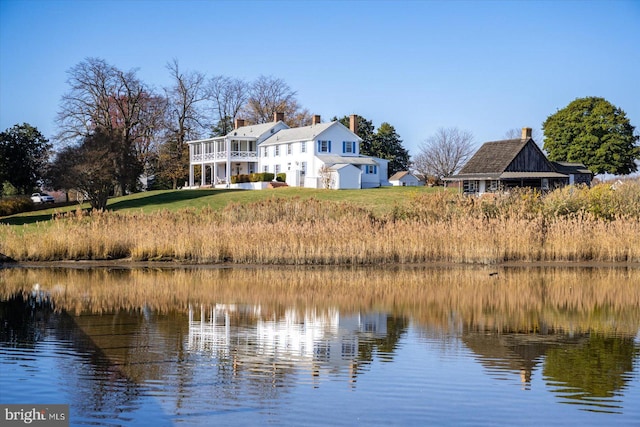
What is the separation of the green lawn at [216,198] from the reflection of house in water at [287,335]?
3686 cm

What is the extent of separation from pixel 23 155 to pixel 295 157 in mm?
26543

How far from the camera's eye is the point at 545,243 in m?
30.7

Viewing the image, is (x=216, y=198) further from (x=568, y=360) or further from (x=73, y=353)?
(x=568, y=360)

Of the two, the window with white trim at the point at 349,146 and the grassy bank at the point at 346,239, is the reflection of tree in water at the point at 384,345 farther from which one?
the window with white trim at the point at 349,146

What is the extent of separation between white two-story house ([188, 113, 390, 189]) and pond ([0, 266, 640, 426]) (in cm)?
4982

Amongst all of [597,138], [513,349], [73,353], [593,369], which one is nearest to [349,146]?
[597,138]

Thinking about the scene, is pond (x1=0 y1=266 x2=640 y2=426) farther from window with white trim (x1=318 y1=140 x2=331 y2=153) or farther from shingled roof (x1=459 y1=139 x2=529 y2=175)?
window with white trim (x1=318 y1=140 x2=331 y2=153)

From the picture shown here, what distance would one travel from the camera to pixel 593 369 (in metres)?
13.0

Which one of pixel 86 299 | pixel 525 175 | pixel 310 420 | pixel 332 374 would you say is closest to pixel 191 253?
pixel 86 299

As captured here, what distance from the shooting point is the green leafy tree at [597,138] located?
8606 cm

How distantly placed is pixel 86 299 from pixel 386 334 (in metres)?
8.78

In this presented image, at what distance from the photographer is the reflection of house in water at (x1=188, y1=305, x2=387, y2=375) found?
13.8 metres

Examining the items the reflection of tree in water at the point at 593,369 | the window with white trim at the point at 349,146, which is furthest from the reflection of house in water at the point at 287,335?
the window with white trim at the point at 349,146

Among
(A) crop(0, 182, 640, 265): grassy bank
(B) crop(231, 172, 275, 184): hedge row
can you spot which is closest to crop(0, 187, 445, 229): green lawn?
(B) crop(231, 172, 275, 184): hedge row
